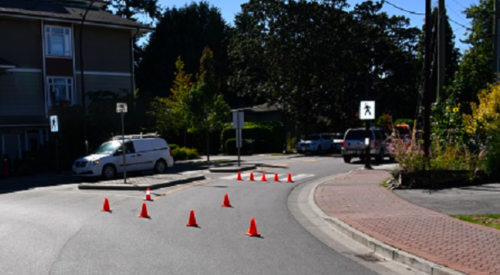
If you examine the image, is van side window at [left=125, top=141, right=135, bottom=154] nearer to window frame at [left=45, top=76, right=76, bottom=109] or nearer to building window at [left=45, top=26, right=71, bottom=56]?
window frame at [left=45, top=76, right=76, bottom=109]

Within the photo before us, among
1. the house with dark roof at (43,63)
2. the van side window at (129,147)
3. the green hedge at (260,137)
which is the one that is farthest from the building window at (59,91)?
the green hedge at (260,137)

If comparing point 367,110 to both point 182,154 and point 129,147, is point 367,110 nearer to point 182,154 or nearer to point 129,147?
point 129,147

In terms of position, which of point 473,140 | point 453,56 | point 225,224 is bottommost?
point 225,224

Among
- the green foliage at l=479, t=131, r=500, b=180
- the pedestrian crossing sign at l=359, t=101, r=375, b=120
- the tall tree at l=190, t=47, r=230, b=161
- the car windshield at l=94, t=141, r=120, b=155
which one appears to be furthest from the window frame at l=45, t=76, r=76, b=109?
the green foliage at l=479, t=131, r=500, b=180

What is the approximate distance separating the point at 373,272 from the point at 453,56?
180 ft

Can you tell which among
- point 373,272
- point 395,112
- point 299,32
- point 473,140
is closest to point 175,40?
point 299,32

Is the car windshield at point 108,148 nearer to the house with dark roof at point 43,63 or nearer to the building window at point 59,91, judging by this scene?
the house with dark roof at point 43,63

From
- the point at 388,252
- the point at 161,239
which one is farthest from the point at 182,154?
the point at 388,252

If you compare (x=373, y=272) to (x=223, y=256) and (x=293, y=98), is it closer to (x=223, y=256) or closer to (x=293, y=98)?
(x=223, y=256)

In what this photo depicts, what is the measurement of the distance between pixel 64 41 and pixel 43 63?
2.11 metres

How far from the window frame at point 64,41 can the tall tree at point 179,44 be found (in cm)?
2658

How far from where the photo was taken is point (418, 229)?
29.1 ft

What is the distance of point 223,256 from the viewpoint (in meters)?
7.62

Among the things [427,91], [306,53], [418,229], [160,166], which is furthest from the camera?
[306,53]
